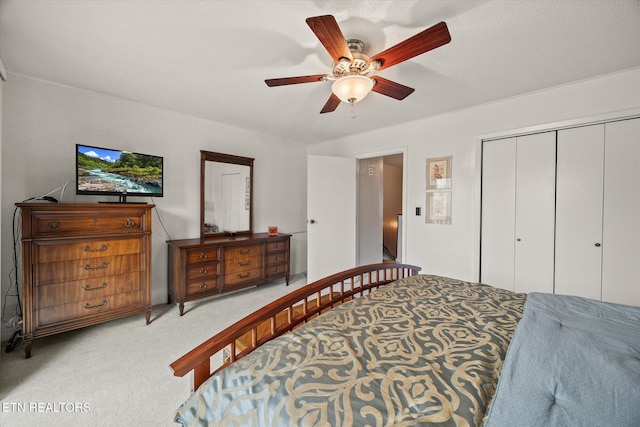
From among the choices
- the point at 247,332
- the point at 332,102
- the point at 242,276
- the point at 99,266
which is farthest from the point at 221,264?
the point at 332,102

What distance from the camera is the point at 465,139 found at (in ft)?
9.92

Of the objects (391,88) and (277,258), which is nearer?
(391,88)

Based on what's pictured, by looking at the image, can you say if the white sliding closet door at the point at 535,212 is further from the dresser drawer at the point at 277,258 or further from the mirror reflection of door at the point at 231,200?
the mirror reflection of door at the point at 231,200

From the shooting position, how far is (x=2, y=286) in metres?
2.19

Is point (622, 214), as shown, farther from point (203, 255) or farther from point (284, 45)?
point (203, 255)

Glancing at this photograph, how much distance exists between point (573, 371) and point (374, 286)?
1224mm

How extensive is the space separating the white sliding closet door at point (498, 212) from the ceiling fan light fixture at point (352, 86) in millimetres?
1972

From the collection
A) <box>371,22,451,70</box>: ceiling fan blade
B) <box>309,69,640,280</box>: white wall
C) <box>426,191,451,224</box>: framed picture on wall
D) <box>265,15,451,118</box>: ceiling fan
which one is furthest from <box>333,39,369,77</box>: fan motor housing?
<box>426,191,451,224</box>: framed picture on wall

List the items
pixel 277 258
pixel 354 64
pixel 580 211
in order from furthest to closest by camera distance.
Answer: pixel 277 258 → pixel 580 211 → pixel 354 64

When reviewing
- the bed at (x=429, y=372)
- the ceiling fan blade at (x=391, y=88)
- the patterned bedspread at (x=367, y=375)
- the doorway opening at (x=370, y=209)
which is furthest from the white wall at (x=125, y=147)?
the patterned bedspread at (x=367, y=375)

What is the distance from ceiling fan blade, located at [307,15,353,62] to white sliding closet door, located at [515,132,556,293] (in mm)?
2291

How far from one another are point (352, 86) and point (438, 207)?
6.91ft

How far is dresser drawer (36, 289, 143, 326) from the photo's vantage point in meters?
2.02

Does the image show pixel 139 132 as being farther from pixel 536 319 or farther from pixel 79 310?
pixel 536 319
